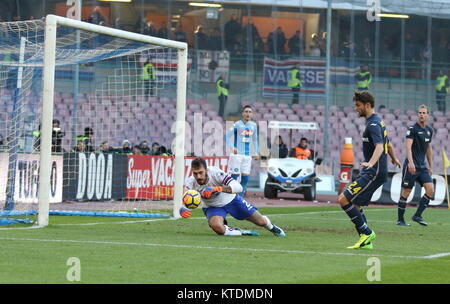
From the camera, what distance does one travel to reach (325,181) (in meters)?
32.2

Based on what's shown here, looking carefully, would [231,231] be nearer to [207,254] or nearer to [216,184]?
[216,184]

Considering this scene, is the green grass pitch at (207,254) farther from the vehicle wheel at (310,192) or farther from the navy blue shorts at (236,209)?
the vehicle wheel at (310,192)

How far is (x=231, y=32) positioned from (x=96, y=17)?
17.4 ft

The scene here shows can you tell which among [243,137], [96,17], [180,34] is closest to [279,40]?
[180,34]

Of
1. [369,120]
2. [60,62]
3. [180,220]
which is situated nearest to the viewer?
[369,120]

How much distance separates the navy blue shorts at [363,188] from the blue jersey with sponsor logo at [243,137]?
8198 mm

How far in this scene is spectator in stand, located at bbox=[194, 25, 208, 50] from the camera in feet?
129

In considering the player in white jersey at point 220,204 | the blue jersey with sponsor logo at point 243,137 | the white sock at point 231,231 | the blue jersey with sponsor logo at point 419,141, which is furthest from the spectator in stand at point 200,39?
the white sock at point 231,231

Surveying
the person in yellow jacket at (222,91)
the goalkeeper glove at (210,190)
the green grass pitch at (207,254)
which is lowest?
the green grass pitch at (207,254)

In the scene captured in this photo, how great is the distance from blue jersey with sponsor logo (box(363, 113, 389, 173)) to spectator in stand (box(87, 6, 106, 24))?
26925 mm

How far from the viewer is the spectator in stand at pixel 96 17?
1515 inches
